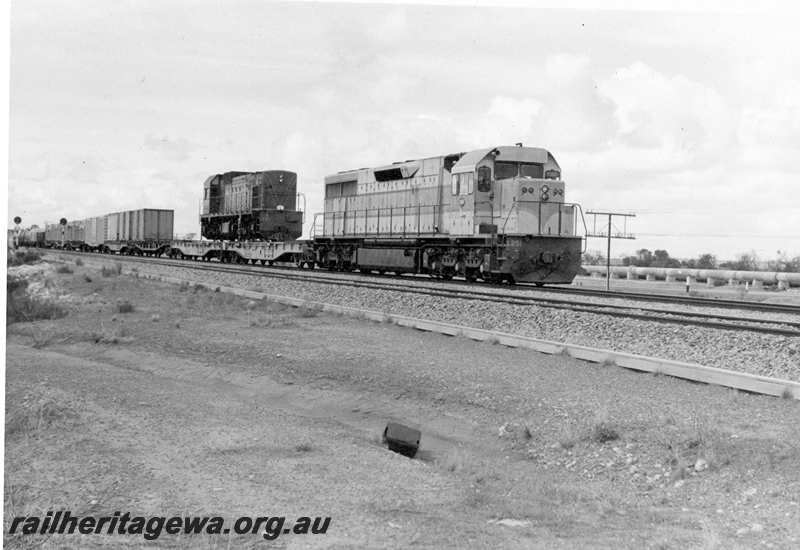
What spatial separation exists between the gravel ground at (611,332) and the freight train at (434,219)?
3870mm

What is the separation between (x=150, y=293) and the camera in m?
19.6

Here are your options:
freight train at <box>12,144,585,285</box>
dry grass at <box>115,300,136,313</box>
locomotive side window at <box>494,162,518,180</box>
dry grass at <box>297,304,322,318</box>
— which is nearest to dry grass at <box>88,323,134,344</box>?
dry grass at <box>115,300,136,313</box>

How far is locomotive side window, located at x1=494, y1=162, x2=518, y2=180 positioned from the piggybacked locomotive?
3 cm

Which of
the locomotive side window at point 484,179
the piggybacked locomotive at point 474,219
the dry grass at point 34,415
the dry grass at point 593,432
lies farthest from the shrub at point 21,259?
the dry grass at point 593,432

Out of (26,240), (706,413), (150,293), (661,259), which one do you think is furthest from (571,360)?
(26,240)

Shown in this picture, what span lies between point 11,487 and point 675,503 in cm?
447

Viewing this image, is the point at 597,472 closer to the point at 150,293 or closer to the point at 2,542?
the point at 2,542

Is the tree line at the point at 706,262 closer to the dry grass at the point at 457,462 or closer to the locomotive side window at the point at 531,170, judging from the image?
the locomotive side window at the point at 531,170

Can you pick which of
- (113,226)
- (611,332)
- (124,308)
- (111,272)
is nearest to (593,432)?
(611,332)

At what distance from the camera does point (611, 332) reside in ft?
36.7

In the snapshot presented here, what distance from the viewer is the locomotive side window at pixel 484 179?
64.5 ft

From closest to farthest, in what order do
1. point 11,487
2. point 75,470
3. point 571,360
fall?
point 11,487 → point 75,470 → point 571,360

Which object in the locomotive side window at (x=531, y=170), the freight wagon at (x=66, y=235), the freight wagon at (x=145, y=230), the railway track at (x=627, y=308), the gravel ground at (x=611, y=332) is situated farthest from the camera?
the freight wagon at (x=66, y=235)

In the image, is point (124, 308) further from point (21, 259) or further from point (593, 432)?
point (21, 259)
